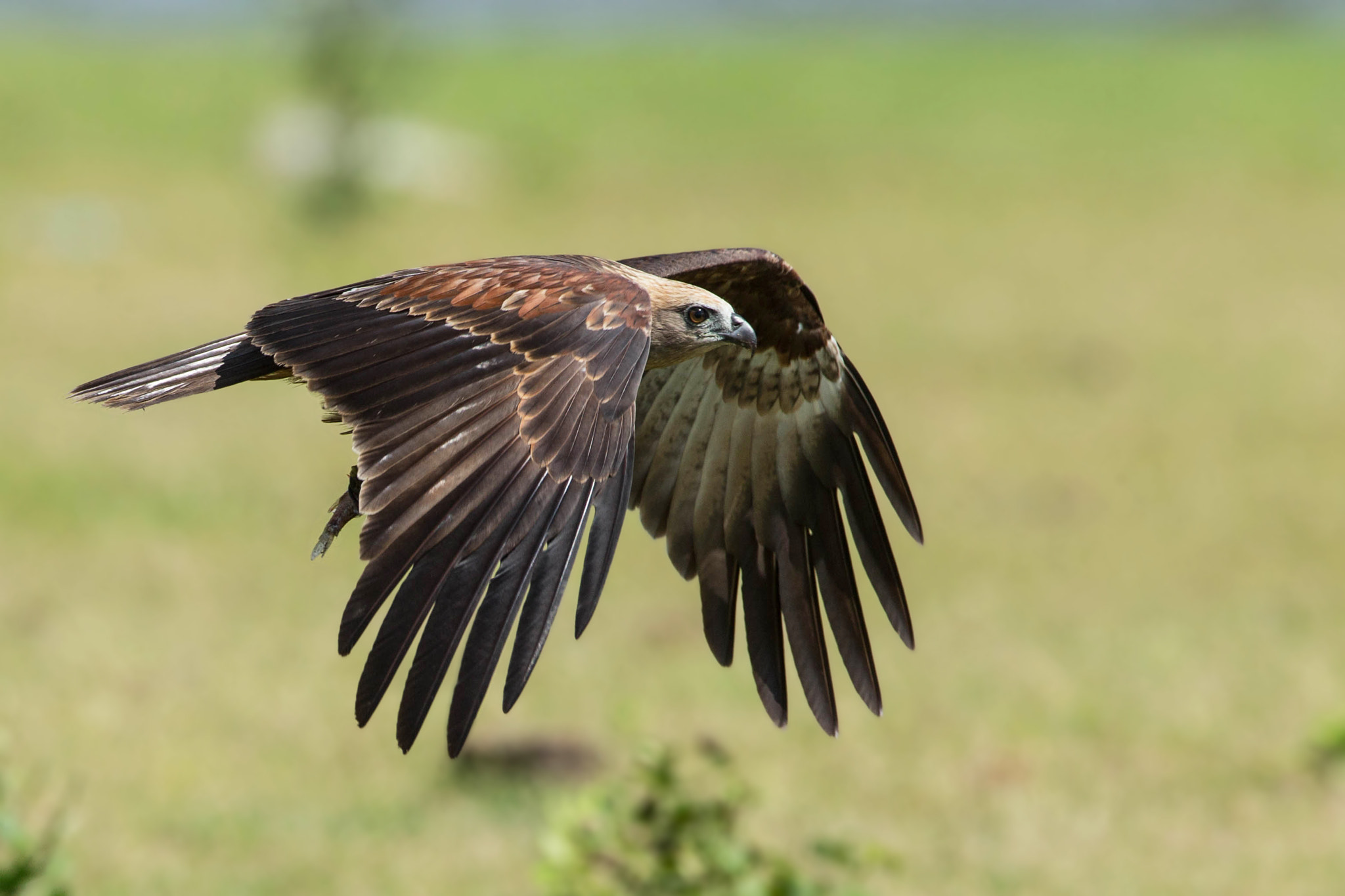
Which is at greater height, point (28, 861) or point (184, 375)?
point (184, 375)

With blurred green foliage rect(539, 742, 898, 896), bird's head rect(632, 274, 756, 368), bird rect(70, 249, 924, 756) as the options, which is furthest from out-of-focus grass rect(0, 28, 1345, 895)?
bird's head rect(632, 274, 756, 368)

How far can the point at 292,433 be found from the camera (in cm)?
1356

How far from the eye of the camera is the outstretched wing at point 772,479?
450 centimetres

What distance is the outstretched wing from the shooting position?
450 cm

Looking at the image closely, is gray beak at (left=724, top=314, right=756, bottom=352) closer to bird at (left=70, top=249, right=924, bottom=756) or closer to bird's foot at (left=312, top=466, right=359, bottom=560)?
bird at (left=70, top=249, right=924, bottom=756)

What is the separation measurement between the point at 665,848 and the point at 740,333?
4.81ft

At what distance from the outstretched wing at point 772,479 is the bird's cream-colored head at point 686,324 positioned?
0.51ft

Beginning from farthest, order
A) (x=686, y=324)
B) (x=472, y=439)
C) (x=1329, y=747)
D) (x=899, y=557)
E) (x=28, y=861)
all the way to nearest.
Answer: (x=899, y=557) → (x=1329, y=747) → (x=686, y=324) → (x=472, y=439) → (x=28, y=861)

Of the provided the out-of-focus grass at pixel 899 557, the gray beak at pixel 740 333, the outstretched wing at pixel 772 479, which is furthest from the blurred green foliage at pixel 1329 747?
the gray beak at pixel 740 333

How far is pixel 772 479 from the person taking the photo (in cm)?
495

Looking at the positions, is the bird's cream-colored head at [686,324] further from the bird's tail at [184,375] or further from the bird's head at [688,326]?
the bird's tail at [184,375]

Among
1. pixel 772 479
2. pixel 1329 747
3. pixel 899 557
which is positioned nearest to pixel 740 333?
pixel 772 479

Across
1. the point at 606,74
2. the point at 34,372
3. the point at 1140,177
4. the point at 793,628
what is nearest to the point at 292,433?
the point at 34,372

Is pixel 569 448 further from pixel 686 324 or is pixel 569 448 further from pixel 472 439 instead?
pixel 686 324
